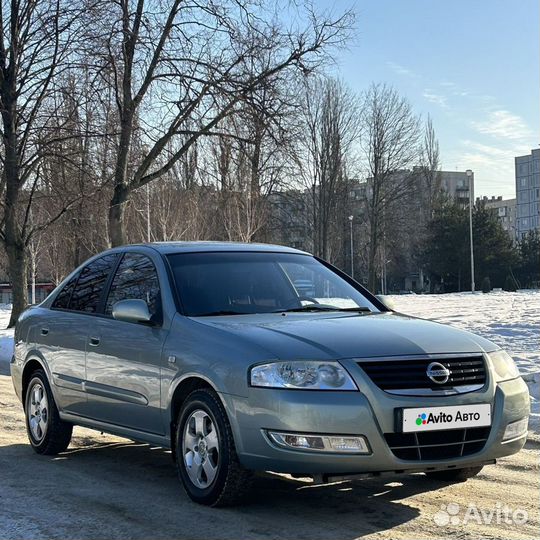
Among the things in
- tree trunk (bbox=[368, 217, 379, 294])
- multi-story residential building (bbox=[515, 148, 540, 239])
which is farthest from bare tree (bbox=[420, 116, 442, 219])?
multi-story residential building (bbox=[515, 148, 540, 239])

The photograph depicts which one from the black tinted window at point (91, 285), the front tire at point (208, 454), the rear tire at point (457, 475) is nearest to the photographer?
the front tire at point (208, 454)

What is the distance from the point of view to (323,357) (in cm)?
446

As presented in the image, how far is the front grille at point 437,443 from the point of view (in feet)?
14.5

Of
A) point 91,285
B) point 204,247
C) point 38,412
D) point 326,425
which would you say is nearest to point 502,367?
point 326,425

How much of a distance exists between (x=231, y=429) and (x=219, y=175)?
3347cm

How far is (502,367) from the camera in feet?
16.3

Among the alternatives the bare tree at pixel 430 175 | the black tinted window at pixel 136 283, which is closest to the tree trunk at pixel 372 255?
the bare tree at pixel 430 175

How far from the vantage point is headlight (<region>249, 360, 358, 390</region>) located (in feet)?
14.5

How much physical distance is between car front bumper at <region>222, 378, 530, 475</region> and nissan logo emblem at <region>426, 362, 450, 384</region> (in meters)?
0.10

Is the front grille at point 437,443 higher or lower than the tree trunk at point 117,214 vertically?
lower

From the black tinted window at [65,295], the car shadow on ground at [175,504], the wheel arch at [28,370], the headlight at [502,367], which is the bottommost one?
the car shadow on ground at [175,504]

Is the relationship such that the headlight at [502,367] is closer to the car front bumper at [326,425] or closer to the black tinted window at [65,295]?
the car front bumper at [326,425]

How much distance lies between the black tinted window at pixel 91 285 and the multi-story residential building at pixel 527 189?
143007 mm

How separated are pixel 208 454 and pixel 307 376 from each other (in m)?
0.87
